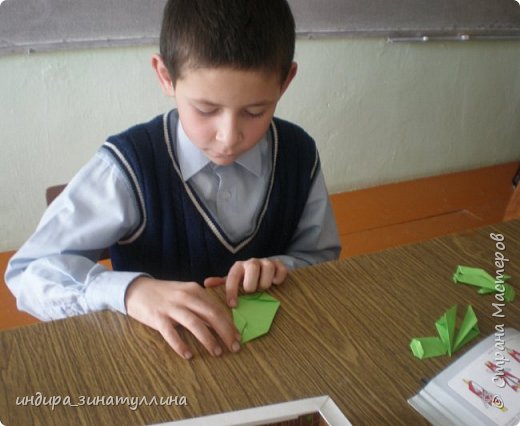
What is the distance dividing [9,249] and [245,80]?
1.51 metres

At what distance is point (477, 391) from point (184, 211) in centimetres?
59

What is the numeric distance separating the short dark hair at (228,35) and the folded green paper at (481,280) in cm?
42

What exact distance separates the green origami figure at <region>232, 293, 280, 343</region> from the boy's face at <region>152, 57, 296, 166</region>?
243mm

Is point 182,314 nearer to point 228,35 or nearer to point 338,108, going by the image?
point 228,35

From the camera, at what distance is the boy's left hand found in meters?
0.72

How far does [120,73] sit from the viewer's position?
1772 millimetres

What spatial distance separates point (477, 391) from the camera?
58 cm

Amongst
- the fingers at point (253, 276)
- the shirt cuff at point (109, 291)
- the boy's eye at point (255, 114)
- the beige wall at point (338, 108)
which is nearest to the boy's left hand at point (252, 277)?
the fingers at point (253, 276)

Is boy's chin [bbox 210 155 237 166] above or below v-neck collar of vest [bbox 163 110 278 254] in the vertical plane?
above

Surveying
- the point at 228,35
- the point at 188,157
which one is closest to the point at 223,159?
the point at 188,157

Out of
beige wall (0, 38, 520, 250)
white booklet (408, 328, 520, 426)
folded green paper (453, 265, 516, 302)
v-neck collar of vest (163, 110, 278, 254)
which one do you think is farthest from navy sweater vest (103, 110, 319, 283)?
beige wall (0, 38, 520, 250)

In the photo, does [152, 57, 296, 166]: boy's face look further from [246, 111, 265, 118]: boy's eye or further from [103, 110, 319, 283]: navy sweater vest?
[103, 110, 319, 283]: navy sweater vest

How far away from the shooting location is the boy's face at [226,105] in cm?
74

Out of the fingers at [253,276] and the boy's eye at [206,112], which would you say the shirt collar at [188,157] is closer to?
the boy's eye at [206,112]
